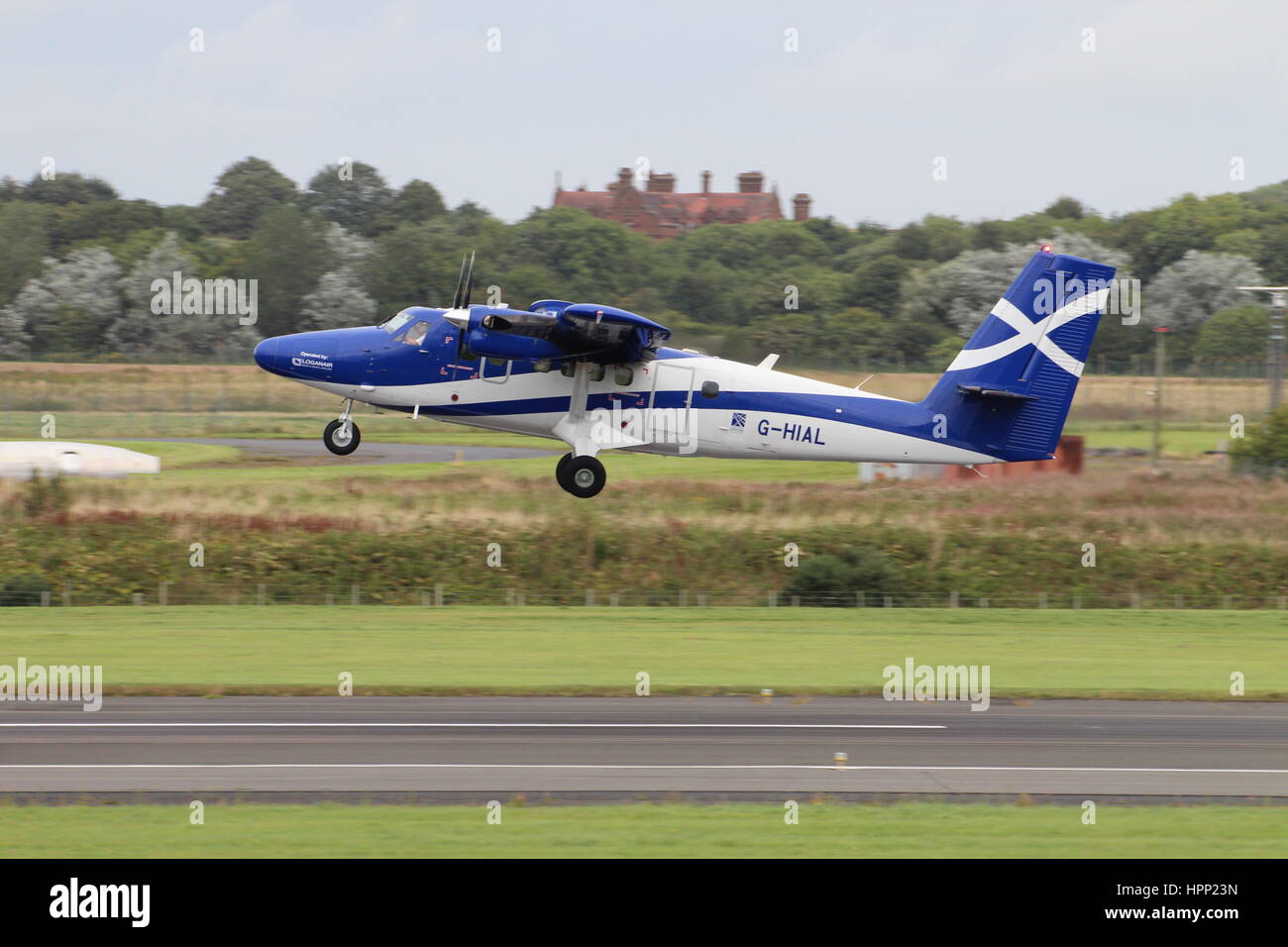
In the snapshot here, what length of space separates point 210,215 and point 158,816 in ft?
307

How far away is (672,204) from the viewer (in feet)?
579

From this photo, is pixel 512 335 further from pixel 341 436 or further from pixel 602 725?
pixel 602 725

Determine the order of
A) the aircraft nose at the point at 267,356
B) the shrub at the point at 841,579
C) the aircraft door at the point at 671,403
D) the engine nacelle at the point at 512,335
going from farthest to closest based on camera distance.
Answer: the shrub at the point at 841,579, the aircraft door at the point at 671,403, the aircraft nose at the point at 267,356, the engine nacelle at the point at 512,335

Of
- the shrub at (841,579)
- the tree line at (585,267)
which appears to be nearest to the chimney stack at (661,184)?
the tree line at (585,267)

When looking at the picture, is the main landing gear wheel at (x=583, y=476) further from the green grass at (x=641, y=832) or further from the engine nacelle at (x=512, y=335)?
the green grass at (x=641, y=832)

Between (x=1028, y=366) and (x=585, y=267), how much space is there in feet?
175

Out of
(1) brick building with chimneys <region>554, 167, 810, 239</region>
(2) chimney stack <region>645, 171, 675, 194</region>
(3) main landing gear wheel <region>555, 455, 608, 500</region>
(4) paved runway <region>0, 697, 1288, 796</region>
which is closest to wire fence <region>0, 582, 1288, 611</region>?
(3) main landing gear wheel <region>555, 455, 608, 500</region>

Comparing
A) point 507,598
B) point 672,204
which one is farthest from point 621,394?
point 672,204

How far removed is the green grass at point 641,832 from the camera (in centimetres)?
1520

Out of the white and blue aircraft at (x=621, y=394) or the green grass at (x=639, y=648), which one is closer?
the white and blue aircraft at (x=621, y=394)

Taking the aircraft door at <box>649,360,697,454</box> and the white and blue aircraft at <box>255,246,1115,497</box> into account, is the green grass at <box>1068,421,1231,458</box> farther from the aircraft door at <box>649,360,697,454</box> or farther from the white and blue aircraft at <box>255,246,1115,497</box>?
the aircraft door at <box>649,360,697,454</box>

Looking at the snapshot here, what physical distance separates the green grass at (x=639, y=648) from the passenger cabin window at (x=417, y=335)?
6397 millimetres

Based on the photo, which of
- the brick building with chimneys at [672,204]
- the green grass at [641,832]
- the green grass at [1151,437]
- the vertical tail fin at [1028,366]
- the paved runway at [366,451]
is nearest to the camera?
the green grass at [641,832]
